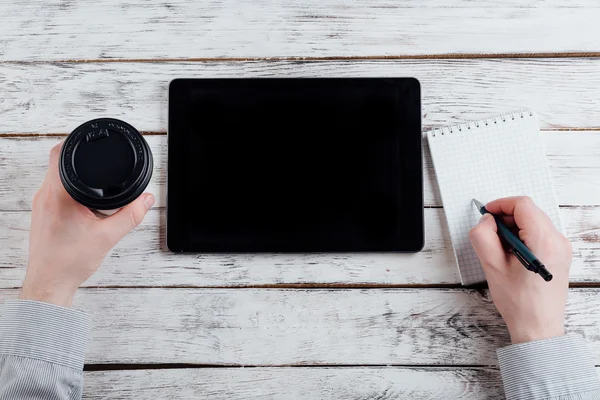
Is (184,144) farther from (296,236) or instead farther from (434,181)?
(434,181)

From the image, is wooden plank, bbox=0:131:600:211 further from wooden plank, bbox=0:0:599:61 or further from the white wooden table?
wooden plank, bbox=0:0:599:61

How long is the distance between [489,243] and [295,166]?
320 mm

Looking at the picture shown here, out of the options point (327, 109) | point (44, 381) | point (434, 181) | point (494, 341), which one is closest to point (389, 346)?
point (494, 341)

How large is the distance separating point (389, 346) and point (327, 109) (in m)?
0.39

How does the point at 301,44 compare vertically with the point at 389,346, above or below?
above

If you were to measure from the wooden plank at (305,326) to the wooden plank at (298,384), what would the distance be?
0.02m

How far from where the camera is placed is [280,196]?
2.69ft

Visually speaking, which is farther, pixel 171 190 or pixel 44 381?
pixel 171 190

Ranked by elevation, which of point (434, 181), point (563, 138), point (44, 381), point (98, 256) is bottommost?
point (44, 381)

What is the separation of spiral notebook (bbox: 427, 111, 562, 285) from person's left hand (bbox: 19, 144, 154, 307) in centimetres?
48

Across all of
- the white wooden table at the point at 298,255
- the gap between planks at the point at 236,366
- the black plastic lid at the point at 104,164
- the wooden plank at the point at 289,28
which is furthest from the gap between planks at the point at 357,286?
the wooden plank at the point at 289,28

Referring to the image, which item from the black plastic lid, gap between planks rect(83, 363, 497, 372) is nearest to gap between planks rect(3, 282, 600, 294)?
gap between planks rect(83, 363, 497, 372)

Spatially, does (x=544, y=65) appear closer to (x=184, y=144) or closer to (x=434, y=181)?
(x=434, y=181)

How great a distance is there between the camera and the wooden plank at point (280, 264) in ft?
2.74
